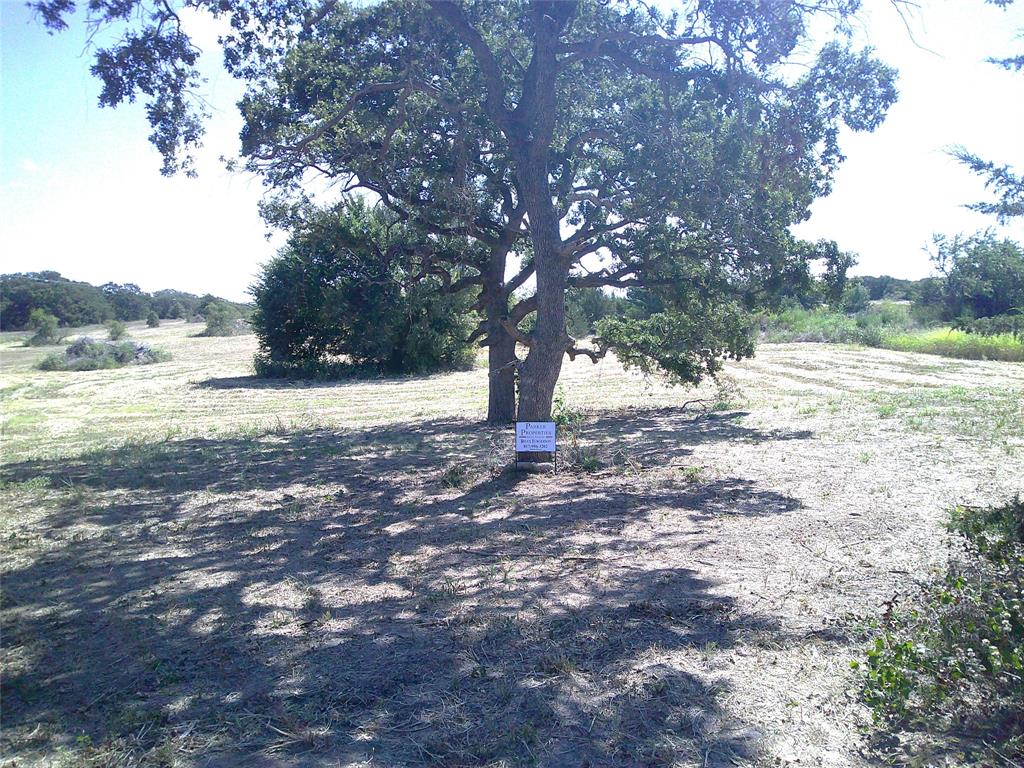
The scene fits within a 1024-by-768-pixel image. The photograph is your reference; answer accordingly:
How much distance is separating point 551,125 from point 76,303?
52508 millimetres

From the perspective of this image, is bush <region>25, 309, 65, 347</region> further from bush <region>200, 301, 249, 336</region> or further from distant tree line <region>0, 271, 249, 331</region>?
bush <region>200, 301, 249, 336</region>

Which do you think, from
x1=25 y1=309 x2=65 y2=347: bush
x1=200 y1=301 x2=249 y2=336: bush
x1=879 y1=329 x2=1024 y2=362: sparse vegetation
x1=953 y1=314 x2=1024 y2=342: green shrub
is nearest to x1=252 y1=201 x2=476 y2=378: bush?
x1=953 y1=314 x2=1024 y2=342: green shrub

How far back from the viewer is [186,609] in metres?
5.02

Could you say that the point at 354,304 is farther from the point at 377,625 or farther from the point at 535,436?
the point at 377,625

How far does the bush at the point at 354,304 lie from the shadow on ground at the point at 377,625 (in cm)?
531

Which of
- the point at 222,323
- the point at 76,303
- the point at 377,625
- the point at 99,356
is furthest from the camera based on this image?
the point at 222,323

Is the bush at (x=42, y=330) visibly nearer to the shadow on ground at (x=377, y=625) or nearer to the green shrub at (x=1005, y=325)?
the shadow on ground at (x=377, y=625)

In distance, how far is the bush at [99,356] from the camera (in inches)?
1305

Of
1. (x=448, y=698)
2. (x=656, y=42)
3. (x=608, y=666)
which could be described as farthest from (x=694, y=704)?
(x=656, y=42)

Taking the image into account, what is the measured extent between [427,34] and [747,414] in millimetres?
9103

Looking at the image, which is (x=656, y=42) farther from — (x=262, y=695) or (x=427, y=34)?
(x=262, y=695)

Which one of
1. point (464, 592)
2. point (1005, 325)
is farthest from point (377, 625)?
point (1005, 325)

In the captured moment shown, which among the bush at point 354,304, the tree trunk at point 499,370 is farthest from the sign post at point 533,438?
the bush at point 354,304

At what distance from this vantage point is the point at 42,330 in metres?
43.0
